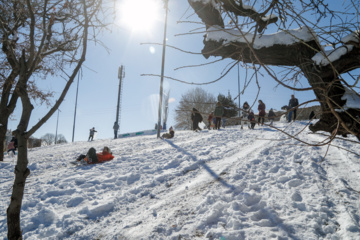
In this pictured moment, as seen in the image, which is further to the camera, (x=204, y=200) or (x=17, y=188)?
(x=204, y=200)

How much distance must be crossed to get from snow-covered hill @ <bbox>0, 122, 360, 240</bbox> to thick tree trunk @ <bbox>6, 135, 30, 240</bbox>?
4.55 ft

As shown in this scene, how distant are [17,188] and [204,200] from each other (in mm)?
2653

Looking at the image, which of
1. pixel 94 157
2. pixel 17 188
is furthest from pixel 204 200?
pixel 94 157

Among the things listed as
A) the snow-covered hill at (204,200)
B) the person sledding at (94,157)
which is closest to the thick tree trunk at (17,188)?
the snow-covered hill at (204,200)

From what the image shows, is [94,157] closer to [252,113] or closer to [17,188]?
[17,188]

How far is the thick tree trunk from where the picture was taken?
1.58m

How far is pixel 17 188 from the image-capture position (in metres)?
1.61

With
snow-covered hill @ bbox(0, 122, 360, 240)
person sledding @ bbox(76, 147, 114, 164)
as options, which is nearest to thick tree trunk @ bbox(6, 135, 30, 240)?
snow-covered hill @ bbox(0, 122, 360, 240)

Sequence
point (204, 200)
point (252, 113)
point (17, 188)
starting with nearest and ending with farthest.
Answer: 1. point (252, 113)
2. point (17, 188)
3. point (204, 200)

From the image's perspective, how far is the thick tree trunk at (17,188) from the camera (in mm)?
1585

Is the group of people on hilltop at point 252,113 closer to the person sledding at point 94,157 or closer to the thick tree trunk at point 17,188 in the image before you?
the thick tree trunk at point 17,188

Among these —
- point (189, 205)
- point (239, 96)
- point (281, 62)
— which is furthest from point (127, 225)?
point (281, 62)

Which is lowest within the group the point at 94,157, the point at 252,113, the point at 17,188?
the point at 94,157

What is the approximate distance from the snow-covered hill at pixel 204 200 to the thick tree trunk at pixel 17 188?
54.6 inches
